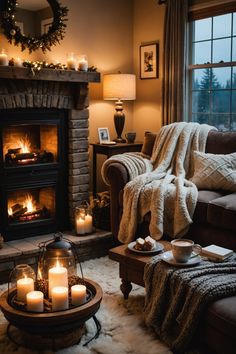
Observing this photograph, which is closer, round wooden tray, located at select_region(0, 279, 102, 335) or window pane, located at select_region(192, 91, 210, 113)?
→ round wooden tray, located at select_region(0, 279, 102, 335)

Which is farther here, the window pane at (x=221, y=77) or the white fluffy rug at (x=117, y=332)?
the window pane at (x=221, y=77)

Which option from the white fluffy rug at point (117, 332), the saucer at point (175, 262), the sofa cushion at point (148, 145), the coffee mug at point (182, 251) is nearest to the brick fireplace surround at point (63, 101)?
the sofa cushion at point (148, 145)

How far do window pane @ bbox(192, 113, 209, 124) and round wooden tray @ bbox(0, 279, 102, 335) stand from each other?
2.85 m

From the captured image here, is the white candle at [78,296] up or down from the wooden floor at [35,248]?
up

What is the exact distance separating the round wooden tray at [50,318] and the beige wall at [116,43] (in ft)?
8.93

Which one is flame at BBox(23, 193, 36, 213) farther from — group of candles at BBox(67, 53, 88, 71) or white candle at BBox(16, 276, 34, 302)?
white candle at BBox(16, 276, 34, 302)

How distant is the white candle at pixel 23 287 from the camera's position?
93.4 inches

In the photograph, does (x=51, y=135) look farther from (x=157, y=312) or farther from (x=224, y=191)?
(x=157, y=312)

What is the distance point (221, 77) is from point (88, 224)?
6.34 feet

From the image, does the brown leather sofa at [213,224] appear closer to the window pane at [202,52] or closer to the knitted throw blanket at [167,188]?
the knitted throw blanket at [167,188]

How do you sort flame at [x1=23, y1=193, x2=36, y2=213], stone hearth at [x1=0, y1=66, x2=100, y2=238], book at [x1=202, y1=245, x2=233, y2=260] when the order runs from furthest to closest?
flame at [x1=23, y1=193, x2=36, y2=213]
stone hearth at [x1=0, y1=66, x2=100, y2=238]
book at [x1=202, y1=245, x2=233, y2=260]

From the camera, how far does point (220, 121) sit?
460 cm

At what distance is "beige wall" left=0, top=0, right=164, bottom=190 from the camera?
15.2 ft

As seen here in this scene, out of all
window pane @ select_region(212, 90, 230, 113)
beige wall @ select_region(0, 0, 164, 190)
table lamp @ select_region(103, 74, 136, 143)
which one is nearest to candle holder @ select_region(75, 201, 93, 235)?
beige wall @ select_region(0, 0, 164, 190)
